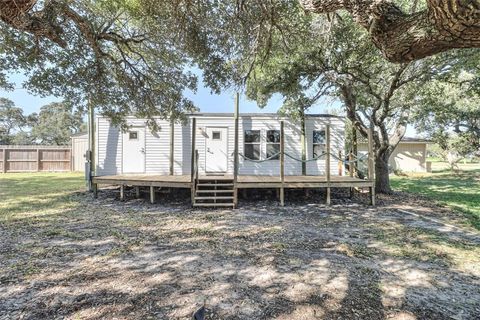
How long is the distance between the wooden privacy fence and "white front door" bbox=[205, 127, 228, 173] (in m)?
12.5

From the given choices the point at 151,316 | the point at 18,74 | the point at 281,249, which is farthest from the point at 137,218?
the point at 18,74

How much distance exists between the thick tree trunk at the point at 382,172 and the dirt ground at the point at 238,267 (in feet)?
12.1

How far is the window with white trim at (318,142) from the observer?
449 inches

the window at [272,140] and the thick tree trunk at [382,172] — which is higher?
the window at [272,140]

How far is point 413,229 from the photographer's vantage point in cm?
542

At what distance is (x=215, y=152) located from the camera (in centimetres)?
1121

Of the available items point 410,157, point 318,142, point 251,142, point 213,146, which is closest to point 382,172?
point 318,142

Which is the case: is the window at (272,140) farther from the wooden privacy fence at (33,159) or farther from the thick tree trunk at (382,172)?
the wooden privacy fence at (33,159)

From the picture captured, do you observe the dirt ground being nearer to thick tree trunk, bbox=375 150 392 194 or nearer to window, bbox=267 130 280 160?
thick tree trunk, bbox=375 150 392 194

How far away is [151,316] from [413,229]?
503 cm

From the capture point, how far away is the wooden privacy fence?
1802 cm

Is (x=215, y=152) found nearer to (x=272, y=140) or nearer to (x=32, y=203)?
(x=272, y=140)

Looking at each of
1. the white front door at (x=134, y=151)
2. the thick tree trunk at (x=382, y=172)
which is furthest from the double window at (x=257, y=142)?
the white front door at (x=134, y=151)

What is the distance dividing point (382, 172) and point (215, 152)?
6050mm
